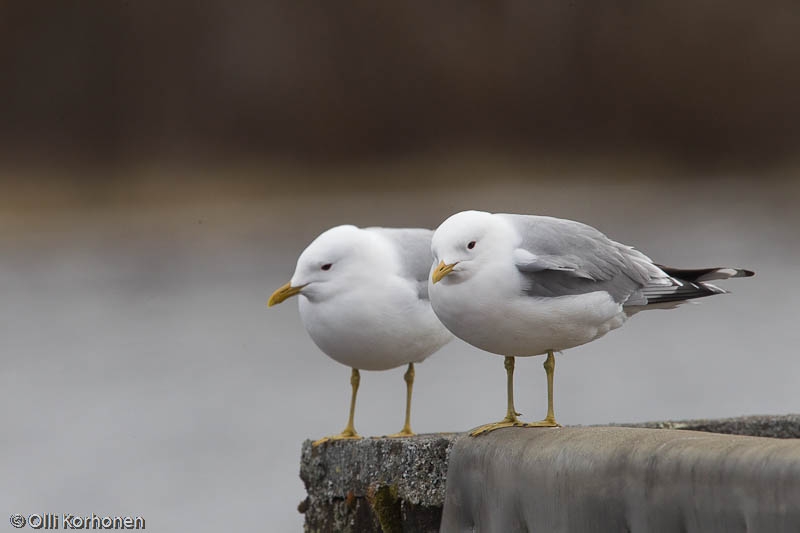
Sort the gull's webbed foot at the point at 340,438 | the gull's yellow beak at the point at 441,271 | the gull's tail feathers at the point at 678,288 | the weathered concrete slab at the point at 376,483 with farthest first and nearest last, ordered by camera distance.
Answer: the gull's webbed foot at the point at 340,438, the gull's tail feathers at the point at 678,288, the weathered concrete slab at the point at 376,483, the gull's yellow beak at the point at 441,271

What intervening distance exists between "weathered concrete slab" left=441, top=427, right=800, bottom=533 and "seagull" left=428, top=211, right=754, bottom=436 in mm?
163

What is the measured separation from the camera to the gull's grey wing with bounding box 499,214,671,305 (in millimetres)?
2270

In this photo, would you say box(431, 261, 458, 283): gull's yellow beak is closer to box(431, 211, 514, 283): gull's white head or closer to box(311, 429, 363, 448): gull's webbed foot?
box(431, 211, 514, 283): gull's white head

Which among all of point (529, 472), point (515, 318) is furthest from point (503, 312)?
point (529, 472)

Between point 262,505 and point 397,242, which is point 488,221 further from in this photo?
point 262,505

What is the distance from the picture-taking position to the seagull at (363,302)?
112 inches

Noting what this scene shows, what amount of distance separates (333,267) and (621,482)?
1340 mm

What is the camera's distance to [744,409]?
7434mm

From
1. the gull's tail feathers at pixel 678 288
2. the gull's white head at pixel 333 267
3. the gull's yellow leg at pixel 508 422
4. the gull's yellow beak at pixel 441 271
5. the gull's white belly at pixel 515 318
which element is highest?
the gull's white head at pixel 333 267

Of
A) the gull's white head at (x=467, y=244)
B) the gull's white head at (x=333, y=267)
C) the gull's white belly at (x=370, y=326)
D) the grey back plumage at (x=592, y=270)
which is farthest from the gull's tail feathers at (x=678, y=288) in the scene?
the gull's white head at (x=333, y=267)

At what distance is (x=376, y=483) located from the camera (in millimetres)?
2527

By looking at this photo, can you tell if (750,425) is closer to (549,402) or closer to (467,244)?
(549,402)

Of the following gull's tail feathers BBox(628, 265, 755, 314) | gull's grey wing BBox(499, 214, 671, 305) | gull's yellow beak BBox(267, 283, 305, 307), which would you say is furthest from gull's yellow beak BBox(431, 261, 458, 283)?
gull's yellow beak BBox(267, 283, 305, 307)

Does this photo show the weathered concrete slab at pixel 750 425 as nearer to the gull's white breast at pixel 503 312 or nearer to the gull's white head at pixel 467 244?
the gull's white breast at pixel 503 312
